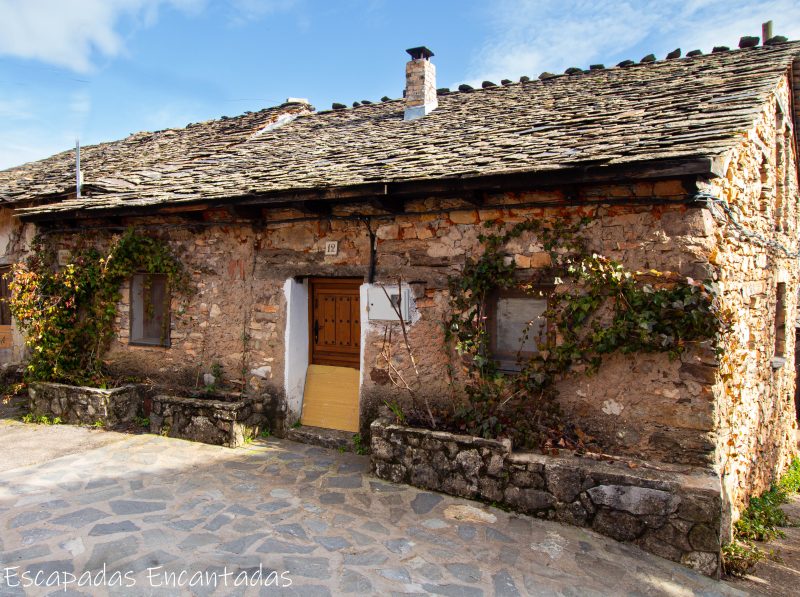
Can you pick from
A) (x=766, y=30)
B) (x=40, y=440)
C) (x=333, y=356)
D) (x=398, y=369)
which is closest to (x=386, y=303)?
(x=398, y=369)

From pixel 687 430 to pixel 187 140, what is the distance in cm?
1031

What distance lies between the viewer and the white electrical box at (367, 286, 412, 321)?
5500 millimetres

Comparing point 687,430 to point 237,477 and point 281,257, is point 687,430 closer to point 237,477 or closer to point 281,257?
point 237,477

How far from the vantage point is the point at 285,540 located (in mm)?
3920

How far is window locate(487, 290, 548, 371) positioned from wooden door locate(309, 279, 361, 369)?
68.6 inches

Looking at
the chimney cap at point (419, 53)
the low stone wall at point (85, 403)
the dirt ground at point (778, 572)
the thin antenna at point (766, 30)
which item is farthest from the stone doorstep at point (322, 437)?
the thin antenna at point (766, 30)

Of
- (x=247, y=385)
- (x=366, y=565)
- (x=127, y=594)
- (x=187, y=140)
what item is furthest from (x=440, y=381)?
(x=187, y=140)

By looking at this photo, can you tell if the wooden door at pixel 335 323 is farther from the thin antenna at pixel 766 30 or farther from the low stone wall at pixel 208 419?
the thin antenna at pixel 766 30

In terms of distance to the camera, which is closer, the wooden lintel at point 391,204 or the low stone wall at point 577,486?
the low stone wall at point 577,486

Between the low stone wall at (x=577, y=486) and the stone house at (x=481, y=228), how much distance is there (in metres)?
0.39

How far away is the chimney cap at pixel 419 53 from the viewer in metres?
8.73

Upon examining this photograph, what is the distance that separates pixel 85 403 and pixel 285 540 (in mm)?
4151

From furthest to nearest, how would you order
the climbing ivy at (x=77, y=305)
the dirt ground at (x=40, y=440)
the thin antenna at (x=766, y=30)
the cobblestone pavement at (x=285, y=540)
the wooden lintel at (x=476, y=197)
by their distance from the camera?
the thin antenna at (x=766, y=30) < the climbing ivy at (x=77, y=305) < the dirt ground at (x=40, y=440) < the wooden lintel at (x=476, y=197) < the cobblestone pavement at (x=285, y=540)

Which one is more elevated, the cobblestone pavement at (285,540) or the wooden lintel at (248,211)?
the wooden lintel at (248,211)
